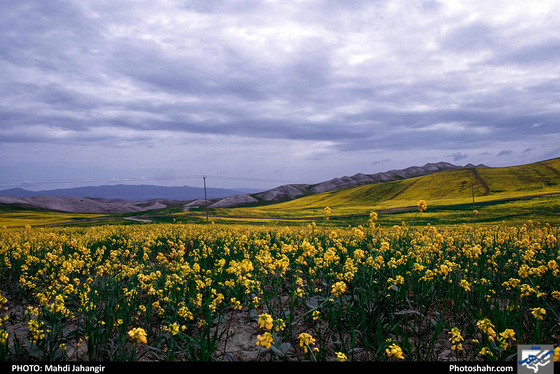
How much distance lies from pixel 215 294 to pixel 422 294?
3793mm

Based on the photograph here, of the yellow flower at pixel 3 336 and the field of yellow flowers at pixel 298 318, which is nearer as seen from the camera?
the yellow flower at pixel 3 336

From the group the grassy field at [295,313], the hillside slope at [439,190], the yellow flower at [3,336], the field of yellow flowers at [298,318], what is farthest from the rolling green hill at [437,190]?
the yellow flower at [3,336]

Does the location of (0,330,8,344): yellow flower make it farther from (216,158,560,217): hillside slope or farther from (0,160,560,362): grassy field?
(216,158,560,217): hillside slope

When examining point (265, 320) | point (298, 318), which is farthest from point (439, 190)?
point (265, 320)

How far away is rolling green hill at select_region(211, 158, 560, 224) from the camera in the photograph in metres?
Result: 71.7

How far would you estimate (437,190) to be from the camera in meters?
85.9

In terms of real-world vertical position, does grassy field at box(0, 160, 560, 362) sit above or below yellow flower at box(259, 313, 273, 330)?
below

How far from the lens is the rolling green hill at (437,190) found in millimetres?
71744

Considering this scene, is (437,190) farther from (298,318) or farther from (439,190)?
(298,318)

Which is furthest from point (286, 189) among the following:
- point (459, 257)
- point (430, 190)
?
point (459, 257)

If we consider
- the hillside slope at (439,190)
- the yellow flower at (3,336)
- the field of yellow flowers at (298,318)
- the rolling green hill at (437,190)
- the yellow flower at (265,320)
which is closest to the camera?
the yellow flower at (265,320)

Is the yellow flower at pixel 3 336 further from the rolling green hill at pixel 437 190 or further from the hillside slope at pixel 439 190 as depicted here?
the hillside slope at pixel 439 190

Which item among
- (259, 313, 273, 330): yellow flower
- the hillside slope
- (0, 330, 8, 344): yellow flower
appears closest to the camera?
(259, 313, 273, 330): yellow flower

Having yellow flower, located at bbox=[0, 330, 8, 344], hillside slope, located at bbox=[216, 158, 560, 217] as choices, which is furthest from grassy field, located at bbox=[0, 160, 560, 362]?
hillside slope, located at bbox=[216, 158, 560, 217]
